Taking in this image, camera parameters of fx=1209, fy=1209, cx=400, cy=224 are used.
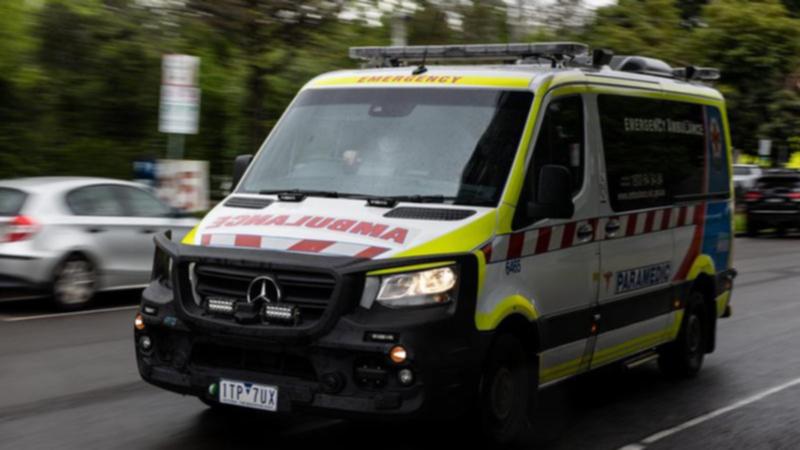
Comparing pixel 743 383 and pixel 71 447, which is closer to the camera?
pixel 71 447

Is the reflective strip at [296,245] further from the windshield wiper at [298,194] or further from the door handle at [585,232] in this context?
the door handle at [585,232]

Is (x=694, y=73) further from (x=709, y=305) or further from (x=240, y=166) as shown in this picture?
(x=240, y=166)

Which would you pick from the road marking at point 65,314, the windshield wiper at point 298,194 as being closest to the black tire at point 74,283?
the road marking at point 65,314

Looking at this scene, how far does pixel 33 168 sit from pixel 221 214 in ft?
48.9

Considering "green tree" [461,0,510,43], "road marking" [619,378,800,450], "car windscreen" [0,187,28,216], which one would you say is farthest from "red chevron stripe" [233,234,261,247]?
"green tree" [461,0,510,43]

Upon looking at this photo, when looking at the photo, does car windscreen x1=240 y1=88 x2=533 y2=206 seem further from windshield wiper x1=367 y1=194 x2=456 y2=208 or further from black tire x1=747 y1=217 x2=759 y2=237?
black tire x1=747 y1=217 x2=759 y2=237

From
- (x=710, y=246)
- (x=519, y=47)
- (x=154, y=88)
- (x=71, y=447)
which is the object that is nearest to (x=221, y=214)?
(x=71, y=447)

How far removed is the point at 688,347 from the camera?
9.77m

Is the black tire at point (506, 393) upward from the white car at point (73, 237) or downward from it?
upward

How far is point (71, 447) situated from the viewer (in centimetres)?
673

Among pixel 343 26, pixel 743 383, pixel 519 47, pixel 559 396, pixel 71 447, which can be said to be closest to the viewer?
pixel 71 447

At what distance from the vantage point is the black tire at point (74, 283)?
12.8 meters

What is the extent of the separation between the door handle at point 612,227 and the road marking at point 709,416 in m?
1.32

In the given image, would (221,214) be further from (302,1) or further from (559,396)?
(302,1)
